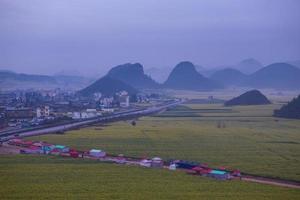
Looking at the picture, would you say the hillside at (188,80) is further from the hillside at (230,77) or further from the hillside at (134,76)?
the hillside at (230,77)

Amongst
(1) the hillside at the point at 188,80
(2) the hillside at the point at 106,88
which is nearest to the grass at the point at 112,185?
(2) the hillside at the point at 106,88

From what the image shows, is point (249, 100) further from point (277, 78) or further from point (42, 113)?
point (277, 78)

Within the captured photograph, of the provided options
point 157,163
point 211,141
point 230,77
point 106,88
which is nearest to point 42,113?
point 211,141

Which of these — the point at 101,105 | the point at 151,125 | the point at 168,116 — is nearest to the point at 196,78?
the point at 101,105

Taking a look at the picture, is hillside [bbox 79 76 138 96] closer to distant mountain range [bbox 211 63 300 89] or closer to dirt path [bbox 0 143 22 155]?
distant mountain range [bbox 211 63 300 89]

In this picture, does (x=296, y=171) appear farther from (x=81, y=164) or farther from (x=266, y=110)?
(x=266, y=110)

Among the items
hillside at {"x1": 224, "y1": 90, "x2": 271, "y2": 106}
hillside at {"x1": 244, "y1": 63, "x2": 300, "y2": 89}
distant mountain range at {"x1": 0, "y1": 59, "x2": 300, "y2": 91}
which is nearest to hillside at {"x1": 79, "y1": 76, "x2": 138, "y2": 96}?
distant mountain range at {"x1": 0, "y1": 59, "x2": 300, "y2": 91}
